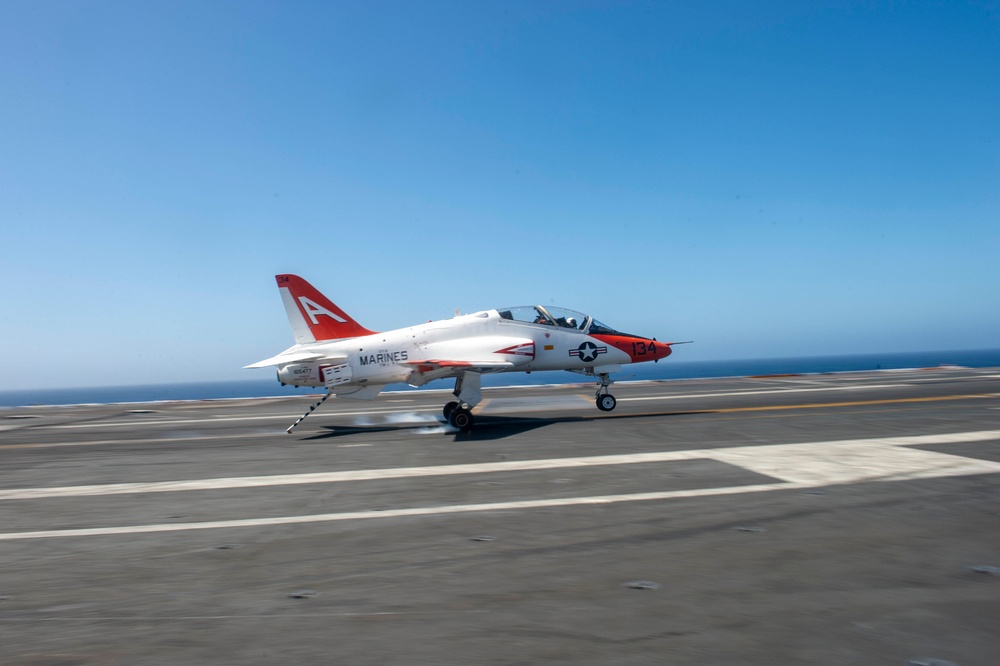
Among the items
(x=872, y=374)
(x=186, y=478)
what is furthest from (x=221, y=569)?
(x=872, y=374)

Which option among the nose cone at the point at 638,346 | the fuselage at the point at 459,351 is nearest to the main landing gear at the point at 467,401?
the fuselage at the point at 459,351

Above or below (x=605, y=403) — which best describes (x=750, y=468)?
below

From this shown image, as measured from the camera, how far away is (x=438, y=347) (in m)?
18.4

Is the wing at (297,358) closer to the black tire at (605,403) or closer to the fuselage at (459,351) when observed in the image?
the fuselage at (459,351)

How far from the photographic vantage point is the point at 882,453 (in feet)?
36.9

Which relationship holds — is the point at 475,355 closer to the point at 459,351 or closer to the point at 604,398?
the point at 459,351

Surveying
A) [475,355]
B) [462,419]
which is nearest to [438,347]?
[475,355]

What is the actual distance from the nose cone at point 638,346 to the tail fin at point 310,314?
833 centimetres

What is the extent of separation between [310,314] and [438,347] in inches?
168

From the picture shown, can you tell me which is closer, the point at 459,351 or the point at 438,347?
the point at 459,351

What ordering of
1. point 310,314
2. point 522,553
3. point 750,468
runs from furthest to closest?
point 310,314, point 750,468, point 522,553

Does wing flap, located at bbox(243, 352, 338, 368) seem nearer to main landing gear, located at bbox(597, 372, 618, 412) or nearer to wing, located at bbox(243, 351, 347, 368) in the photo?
wing, located at bbox(243, 351, 347, 368)

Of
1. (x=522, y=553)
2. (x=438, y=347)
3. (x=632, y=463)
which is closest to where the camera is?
(x=522, y=553)

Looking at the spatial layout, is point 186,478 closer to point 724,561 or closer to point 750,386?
point 724,561
